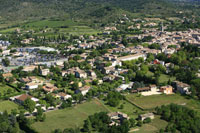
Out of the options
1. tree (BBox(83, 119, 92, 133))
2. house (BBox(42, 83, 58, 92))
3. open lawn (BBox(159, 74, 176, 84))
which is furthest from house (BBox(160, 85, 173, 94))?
tree (BBox(83, 119, 92, 133))

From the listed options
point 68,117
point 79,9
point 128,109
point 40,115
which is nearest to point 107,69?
point 128,109

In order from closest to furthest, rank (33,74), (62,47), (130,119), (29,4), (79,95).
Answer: (130,119), (79,95), (33,74), (62,47), (29,4)

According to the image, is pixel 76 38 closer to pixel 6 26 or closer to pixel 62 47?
pixel 62 47

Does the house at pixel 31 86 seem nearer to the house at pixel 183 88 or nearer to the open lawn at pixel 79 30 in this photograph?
the house at pixel 183 88

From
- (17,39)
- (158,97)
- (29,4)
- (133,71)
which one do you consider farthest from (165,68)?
(29,4)

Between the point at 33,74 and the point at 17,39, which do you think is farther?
the point at 17,39

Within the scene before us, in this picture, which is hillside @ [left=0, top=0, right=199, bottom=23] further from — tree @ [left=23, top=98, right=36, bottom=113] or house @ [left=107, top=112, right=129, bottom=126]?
house @ [left=107, top=112, right=129, bottom=126]

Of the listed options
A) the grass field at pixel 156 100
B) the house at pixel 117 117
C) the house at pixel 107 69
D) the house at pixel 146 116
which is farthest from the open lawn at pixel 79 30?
the house at pixel 146 116
